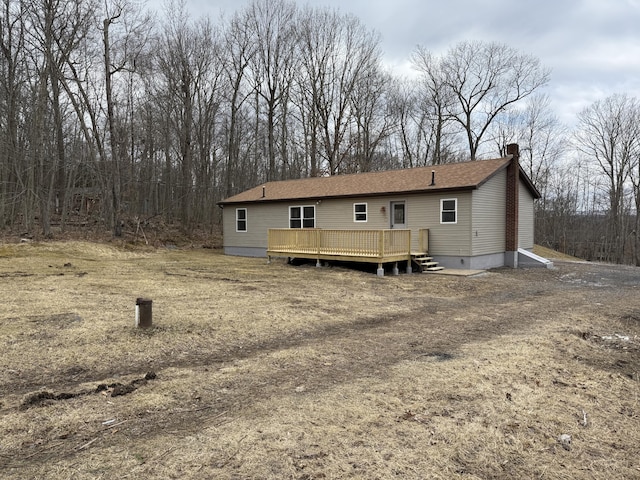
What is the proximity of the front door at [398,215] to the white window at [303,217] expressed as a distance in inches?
142

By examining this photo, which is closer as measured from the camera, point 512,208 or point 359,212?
point 512,208

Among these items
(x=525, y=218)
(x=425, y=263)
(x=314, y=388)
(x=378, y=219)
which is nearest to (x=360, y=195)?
(x=378, y=219)

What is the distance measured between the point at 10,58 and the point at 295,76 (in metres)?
15.6

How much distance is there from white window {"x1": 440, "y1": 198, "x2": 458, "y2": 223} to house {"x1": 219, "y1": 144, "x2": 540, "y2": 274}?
1.3 inches

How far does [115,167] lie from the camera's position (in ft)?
66.0

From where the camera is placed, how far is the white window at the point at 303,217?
1794 cm

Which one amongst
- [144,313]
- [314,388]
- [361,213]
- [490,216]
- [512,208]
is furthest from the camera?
[361,213]

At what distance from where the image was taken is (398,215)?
1567 cm

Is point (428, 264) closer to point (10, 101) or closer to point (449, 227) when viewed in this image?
point (449, 227)

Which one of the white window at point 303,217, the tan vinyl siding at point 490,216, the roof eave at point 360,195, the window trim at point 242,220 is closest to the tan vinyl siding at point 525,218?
the tan vinyl siding at point 490,216

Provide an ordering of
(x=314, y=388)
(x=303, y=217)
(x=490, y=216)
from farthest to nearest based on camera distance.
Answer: (x=303, y=217) → (x=490, y=216) → (x=314, y=388)

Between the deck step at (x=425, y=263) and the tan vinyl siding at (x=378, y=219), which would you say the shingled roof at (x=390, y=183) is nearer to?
the tan vinyl siding at (x=378, y=219)

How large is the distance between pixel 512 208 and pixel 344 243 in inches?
256

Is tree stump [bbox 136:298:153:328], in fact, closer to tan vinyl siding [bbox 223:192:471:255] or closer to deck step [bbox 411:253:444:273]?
deck step [bbox 411:253:444:273]
